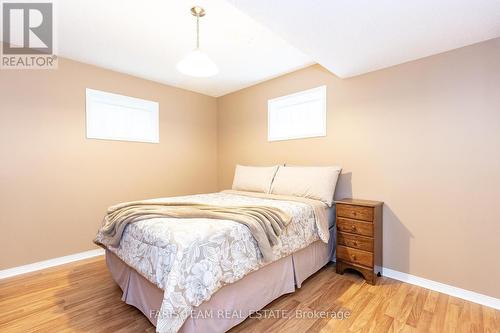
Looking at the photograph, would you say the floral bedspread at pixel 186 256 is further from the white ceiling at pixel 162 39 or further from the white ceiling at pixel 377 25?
the white ceiling at pixel 162 39

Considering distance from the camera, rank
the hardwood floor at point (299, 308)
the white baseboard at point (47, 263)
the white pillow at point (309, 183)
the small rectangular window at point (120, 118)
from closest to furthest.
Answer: the hardwood floor at point (299, 308)
the white baseboard at point (47, 263)
the white pillow at point (309, 183)
the small rectangular window at point (120, 118)

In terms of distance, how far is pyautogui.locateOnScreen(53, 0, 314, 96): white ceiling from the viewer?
1.95 m

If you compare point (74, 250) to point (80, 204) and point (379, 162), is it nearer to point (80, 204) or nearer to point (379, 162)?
point (80, 204)

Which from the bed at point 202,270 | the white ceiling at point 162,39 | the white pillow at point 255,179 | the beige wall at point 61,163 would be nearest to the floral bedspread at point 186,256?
the bed at point 202,270

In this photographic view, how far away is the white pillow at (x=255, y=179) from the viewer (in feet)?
10.2

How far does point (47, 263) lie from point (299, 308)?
9.36ft

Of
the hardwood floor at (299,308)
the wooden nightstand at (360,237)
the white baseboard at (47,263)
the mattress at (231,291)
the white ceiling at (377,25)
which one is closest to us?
the mattress at (231,291)

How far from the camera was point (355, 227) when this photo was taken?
2379 mm

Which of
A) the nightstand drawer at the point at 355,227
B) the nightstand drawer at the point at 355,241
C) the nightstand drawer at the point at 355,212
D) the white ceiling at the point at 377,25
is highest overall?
the white ceiling at the point at 377,25

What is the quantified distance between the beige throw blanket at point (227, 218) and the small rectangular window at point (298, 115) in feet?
5.19

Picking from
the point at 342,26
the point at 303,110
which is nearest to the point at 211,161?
the point at 303,110

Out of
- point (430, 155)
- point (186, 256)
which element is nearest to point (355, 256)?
point (430, 155)

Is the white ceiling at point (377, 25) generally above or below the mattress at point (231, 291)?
above

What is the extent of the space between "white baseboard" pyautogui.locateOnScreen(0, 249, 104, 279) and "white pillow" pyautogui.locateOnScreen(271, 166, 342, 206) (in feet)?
8.14
